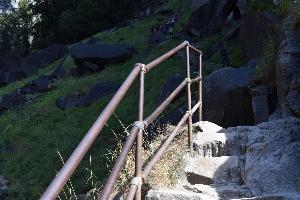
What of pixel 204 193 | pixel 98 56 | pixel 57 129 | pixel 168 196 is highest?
pixel 98 56

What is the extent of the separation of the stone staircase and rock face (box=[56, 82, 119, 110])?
1464cm

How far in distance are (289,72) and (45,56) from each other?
3168 cm

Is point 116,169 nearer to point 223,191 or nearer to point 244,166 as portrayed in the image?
point 223,191

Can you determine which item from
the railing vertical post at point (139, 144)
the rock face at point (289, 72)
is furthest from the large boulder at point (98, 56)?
the railing vertical post at point (139, 144)

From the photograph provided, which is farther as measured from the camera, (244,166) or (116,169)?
(244,166)

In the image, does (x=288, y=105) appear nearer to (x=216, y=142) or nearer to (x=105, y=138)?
(x=216, y=142)

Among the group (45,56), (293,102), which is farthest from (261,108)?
(45,56)

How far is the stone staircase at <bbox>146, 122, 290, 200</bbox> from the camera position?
3.56 meters

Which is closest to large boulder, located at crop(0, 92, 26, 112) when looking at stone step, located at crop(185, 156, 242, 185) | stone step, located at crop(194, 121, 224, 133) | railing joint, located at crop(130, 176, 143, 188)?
stone step, located at crop(194, 121, 224, 133)

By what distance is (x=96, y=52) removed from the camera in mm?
26391

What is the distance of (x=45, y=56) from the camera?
36.7 meters

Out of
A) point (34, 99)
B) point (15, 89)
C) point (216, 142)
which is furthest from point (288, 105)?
point (15, 89)

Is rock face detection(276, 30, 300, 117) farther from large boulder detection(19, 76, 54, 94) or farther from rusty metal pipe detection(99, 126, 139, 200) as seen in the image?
large boulder detection(19, 76, 54, 94)

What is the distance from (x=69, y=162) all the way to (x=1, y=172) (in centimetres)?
1342
